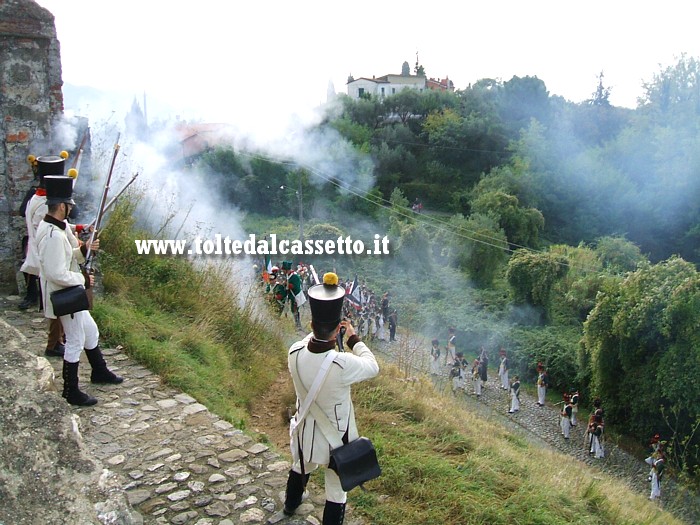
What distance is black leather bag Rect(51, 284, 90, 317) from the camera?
455 cm

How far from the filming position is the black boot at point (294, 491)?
12.8 ft

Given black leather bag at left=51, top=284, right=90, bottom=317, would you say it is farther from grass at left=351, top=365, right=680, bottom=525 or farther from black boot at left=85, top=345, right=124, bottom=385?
grass at left=351, top=365, right=680, bottom=525

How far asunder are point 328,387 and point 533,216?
3435 cm

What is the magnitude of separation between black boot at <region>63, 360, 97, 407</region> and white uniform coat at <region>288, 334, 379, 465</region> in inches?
81.0

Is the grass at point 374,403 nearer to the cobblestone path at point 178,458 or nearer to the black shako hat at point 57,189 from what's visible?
the cobblestone path at point 178,458

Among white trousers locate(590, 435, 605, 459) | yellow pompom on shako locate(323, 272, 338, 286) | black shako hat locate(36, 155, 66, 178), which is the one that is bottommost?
white trousers locate(590, 435, 605, 459)

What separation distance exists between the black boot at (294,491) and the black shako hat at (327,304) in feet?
3.39

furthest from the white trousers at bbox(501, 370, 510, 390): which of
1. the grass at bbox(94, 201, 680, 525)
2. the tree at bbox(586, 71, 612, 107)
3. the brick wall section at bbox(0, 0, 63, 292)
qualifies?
the tree at bbox(586, 71, 612, 107)

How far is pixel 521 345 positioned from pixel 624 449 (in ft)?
19.7

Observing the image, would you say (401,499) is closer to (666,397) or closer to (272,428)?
(272,428)

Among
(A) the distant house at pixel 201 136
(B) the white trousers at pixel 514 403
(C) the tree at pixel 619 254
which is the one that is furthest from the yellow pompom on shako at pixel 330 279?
(A) the distant house at pixel 201 136

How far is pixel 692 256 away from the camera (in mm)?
39000

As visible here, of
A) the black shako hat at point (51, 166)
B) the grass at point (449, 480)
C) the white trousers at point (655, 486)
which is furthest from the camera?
the white trousers at point (655, 486)

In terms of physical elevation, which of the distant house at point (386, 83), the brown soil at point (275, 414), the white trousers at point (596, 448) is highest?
the distant house at point (386, 83)
